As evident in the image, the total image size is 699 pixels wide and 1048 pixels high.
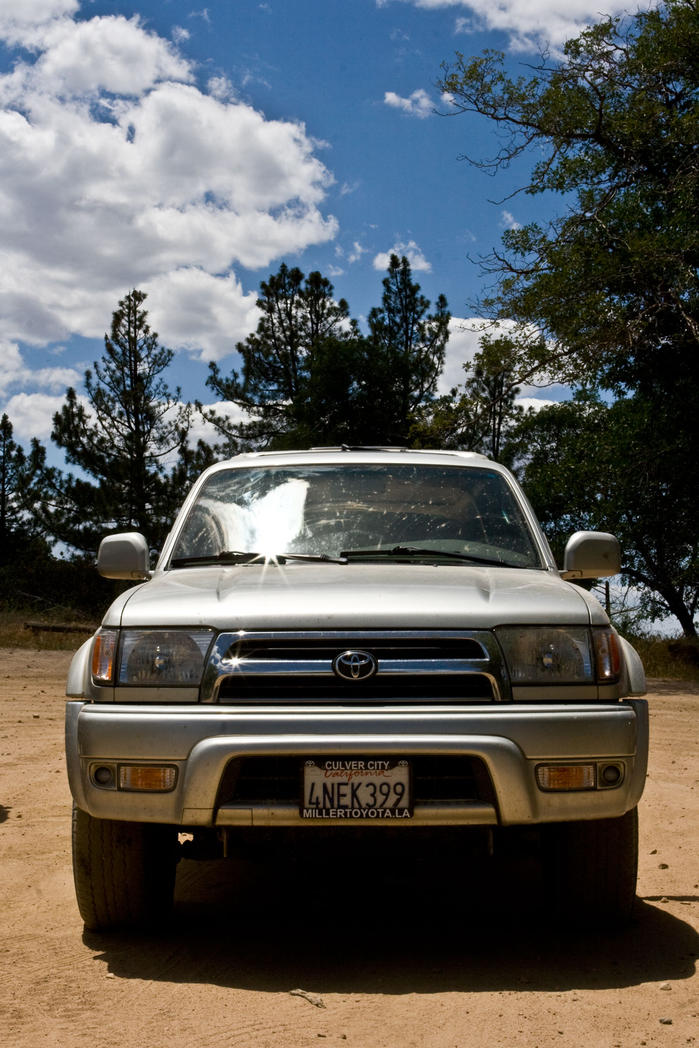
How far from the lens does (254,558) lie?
4496mm

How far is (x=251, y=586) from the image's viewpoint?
3.93m

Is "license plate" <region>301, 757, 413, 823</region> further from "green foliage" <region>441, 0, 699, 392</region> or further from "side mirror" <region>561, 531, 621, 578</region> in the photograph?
"green foliage" <region>441, 0, 699, 392</region>

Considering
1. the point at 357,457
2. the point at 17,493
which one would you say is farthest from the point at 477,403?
the point at 17,493

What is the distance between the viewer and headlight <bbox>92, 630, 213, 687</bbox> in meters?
3.69

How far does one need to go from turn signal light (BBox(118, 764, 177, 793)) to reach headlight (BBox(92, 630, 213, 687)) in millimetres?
263

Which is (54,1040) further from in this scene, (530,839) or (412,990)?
(530,839)

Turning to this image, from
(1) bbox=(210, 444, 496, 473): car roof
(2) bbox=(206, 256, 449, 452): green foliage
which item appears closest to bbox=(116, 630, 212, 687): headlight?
(1) bbox=(210, 444, 496, 473): car roof

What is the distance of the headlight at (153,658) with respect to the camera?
369 centimetres

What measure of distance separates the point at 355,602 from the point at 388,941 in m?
1.27

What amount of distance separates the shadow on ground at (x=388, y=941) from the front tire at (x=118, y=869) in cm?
10

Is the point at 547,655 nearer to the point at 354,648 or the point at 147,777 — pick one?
the point at 354,648

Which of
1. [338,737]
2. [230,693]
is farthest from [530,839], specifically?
[230,693]

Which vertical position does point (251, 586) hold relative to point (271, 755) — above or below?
above

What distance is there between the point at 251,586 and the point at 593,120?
16.2m
